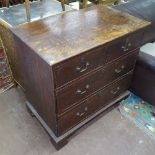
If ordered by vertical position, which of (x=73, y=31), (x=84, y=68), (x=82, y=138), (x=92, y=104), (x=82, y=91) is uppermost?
(x=73, y=31)

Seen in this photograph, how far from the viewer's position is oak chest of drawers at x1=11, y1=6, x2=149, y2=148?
1.05 metres

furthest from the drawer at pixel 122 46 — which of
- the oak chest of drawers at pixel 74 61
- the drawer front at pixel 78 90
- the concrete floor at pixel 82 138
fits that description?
the concrete floor at pixel 82 138

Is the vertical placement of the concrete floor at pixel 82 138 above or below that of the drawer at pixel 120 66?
below

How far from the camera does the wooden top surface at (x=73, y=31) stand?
1.04 meters

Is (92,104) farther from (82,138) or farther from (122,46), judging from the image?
(122,46)

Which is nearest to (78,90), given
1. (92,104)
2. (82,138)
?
(92,104)

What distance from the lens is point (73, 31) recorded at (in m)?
1.20

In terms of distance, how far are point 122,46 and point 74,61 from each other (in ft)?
1.47

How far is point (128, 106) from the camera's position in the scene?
5.90ft

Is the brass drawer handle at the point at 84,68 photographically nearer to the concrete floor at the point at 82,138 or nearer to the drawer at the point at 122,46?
the drawer at the point at 122,46

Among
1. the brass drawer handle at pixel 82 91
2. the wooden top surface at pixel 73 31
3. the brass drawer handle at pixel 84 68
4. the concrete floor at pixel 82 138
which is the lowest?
the concrete floor at pixel 82 138

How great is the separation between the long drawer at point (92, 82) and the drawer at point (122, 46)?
0.06 metres

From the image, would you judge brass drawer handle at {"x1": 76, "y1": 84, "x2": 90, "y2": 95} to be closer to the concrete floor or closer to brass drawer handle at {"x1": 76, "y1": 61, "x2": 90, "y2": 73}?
brass drawer handle at {"x1": 76, "y1": 61, "x2": 90, "y2": 73}

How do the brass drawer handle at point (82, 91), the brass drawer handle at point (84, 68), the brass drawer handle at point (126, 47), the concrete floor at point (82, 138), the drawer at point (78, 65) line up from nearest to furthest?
the drawer at point (78, 65), the brass drawer handle at point (84, 68), the brass drawer handle at point (82, 91), the brass drawer handle at point (126, 47), the concrete floor at point (82, 138)
